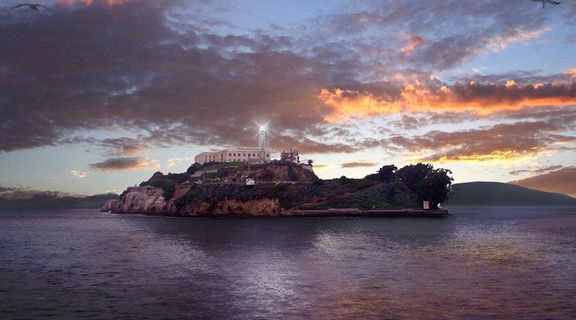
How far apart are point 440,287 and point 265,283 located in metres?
15.4

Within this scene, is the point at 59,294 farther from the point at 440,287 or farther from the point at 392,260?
the point at 392,260

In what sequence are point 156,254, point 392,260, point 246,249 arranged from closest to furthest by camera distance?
point 392,260
point 156,254
point 246,249

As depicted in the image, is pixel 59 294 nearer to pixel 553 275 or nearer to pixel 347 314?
pixel 347 314

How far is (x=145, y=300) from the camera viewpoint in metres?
39.5

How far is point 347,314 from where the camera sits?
3462cm

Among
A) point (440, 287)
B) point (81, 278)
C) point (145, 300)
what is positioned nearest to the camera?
point (145, 300)

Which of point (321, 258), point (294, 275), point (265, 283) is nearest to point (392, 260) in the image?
point (321, 258)

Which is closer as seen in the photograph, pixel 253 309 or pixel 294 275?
pixel 253 309

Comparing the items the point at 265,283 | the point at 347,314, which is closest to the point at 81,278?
the point at 265,283

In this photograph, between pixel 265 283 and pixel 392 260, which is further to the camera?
pixel 392 260

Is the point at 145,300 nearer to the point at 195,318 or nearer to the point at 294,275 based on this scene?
the point at 195,318

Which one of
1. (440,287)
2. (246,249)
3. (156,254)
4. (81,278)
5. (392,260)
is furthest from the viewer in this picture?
(246,249)

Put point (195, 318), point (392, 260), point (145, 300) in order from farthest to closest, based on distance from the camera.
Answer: point (392, 260) → point (145, 300) → point (195, 318)

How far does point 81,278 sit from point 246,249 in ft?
104
